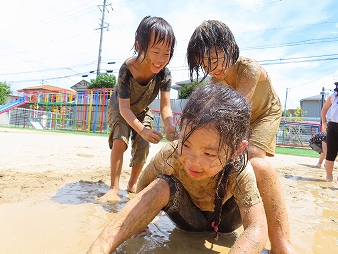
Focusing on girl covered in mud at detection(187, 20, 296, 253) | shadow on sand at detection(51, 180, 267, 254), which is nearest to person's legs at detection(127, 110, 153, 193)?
shadow on sand at detection(51, 180, 267, 254)

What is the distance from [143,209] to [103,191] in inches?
61.2

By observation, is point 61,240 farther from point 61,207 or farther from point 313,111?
point 313,111

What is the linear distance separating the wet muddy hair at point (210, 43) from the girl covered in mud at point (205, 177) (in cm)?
65

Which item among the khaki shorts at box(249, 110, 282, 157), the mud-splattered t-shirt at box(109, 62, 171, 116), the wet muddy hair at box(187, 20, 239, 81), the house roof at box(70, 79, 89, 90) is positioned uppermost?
the house roof at box(70, 79, 89, 90)

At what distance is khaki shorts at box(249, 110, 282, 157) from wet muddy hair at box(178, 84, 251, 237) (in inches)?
26.0

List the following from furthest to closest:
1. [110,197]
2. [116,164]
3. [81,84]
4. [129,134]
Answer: [81,84] → [129,134] → [116,164] → [110,197]

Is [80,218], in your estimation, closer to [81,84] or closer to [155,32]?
[155,32]

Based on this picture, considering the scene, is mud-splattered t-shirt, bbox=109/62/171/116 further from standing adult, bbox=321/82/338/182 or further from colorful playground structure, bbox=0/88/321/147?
colorful playground structure, bbox=0/88/321/147

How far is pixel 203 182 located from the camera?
1558mm

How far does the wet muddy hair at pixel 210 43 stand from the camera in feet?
6.62

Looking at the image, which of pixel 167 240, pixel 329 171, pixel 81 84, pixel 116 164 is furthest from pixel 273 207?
pixel 81 84

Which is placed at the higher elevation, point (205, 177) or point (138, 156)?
Answer: point (205, 177)

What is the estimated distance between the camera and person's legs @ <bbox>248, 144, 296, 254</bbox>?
62.5 inches

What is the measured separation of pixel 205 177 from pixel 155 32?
1464 mm
